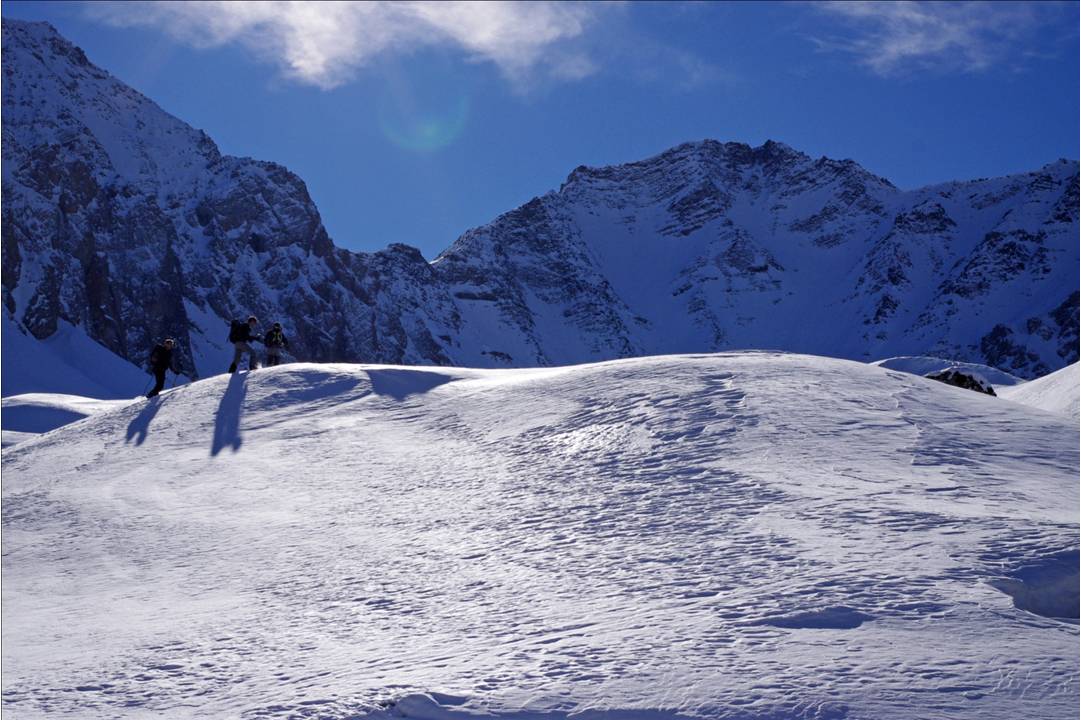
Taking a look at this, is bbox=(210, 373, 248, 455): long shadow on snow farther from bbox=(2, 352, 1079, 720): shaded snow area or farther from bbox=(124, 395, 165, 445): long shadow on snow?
bbox=(124, 395, 165, 445): long shadow on snow

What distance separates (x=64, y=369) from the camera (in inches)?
2783

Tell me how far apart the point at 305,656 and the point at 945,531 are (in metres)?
4.44

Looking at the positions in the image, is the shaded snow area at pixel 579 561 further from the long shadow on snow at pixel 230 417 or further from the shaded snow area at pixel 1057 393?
the shaded snow area at pixel 1057 393

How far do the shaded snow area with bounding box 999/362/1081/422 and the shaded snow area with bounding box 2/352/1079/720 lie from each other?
8239mm

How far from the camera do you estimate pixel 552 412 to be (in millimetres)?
12930

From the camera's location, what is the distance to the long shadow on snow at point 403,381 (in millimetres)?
15680

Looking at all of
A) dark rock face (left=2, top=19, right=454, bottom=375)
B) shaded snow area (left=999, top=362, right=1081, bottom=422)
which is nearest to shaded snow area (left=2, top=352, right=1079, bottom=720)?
shaded snow area (left=999, top=362, right=1081, bottom=422)

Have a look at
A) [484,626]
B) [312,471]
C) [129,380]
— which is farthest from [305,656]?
[129,380]

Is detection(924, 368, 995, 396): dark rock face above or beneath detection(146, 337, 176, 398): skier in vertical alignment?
beneath

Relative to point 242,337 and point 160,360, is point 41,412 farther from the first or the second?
point 242,337

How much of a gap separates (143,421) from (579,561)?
9825 millimetres

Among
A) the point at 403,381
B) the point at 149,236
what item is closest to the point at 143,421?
the point at 403,381

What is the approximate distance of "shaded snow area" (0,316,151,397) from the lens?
212 ft

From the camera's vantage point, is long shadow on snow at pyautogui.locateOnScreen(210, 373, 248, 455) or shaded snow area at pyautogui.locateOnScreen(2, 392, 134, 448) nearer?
long shadow on snow at pyautogui.locateOnScreen(210, 373, 248, 455)
